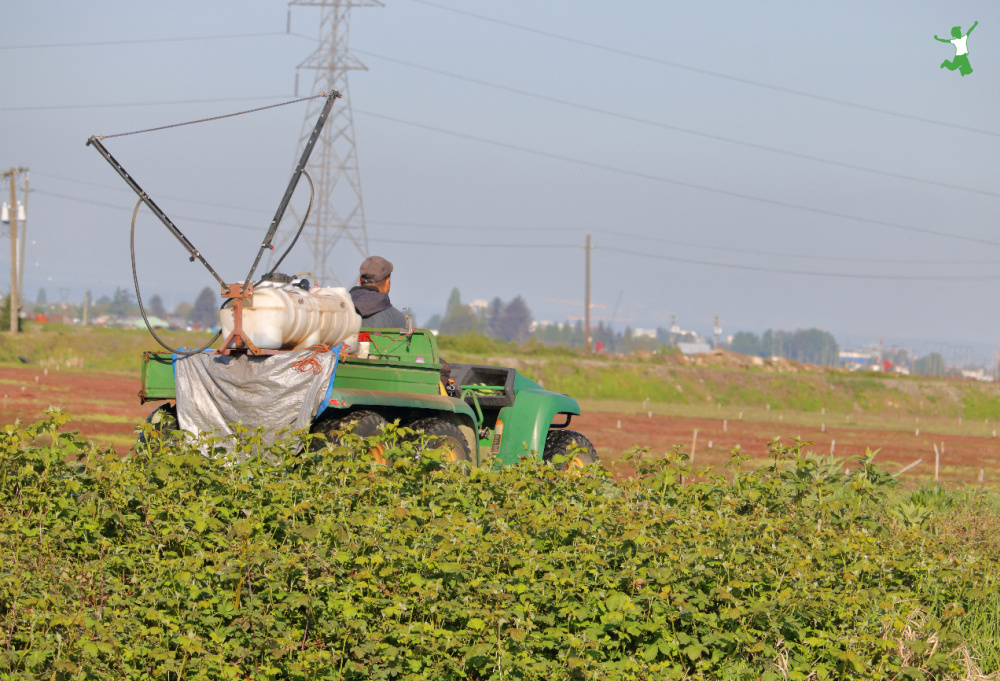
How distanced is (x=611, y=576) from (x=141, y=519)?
336 centimetres

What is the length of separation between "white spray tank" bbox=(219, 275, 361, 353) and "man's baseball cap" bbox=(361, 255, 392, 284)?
804 mm

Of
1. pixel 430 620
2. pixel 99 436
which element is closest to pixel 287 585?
pixel 430 620

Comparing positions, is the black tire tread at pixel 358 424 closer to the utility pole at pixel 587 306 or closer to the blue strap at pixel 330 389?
the blue strap at pixel 330 389

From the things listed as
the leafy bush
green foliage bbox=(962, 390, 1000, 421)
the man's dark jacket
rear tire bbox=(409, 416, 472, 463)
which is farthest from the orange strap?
green foliage bbox=(962, 390, 1000, 421)

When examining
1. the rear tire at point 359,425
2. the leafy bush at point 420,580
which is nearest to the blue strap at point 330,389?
the rear tire at point 359,425

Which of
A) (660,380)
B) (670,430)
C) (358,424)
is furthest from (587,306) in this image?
(358,424)

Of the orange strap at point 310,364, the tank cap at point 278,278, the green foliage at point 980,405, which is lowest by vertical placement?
the green foliage at point 980,405

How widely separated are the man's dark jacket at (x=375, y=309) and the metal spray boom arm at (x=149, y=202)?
1680mm

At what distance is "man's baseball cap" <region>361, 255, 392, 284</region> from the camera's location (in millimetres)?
10297

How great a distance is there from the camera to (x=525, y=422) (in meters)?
10.9

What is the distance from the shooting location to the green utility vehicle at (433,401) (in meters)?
9.01

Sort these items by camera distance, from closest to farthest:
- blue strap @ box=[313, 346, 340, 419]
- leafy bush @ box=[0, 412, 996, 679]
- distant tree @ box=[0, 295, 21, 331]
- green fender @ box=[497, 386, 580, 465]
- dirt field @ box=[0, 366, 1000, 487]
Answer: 1. leafy bush @ box=[0, 412, 996, 679]
2. blue strap @ box=[313, 346, 340, 419]
3. green fender @ box=[497, 386, 580, 465]
4. dirt field @ box=[0, 366, 1000, 487]
5. distant tree @ box=[0, 295, 21, 331]

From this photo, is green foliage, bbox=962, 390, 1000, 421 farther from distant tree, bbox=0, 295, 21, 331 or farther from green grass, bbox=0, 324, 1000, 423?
distant tree, bbox=0, 295, 21, 331

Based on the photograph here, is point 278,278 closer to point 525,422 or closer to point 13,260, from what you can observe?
point 525,422
